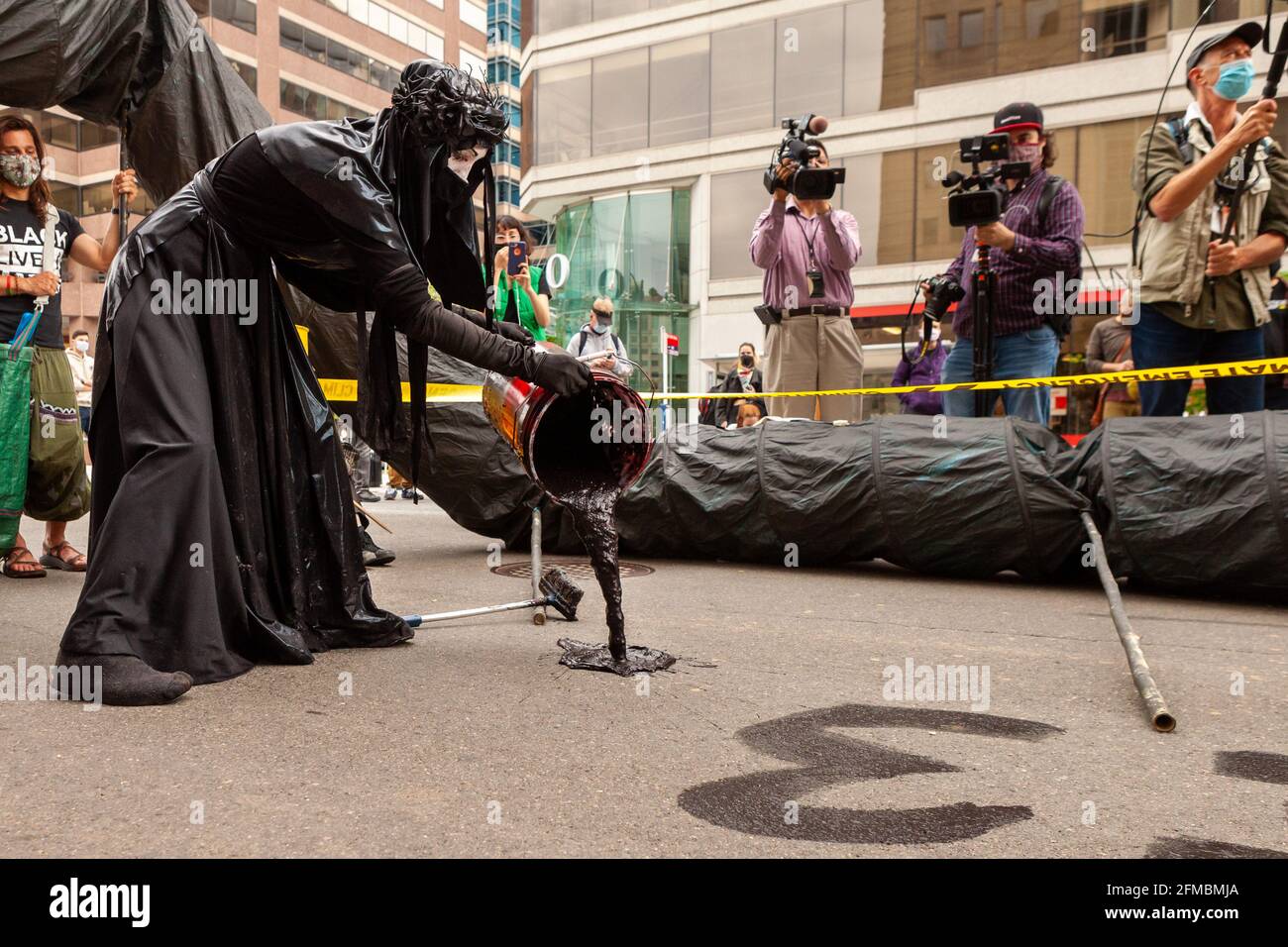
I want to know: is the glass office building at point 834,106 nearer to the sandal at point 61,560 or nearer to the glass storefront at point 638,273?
the glass storefront at point 638,273

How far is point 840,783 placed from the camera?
91.5 inches

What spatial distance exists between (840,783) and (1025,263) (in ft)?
15.2

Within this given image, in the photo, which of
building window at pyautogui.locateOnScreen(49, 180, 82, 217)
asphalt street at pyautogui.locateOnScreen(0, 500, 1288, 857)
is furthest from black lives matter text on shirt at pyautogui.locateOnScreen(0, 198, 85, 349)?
building window at pyautogui.locateOnScreen(49, 180, 82, 217)

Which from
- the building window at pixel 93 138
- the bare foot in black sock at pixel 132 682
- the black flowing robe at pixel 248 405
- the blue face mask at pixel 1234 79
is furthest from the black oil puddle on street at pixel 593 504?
the building window at pixel 93 138

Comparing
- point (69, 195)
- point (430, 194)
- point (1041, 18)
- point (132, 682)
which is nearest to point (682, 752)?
point (132, 682)

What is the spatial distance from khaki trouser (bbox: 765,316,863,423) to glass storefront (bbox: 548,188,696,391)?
1774 centimetres

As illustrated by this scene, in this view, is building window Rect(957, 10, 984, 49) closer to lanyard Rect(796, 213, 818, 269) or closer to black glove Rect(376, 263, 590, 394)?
lanyard Rect(796, 213, 818, 269)

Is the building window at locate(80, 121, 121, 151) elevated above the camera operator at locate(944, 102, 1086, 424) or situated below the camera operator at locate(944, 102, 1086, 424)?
above

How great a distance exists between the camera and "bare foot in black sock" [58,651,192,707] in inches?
110

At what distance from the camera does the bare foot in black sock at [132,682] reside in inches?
110

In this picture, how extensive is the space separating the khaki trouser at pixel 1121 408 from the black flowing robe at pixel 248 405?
6167 mm

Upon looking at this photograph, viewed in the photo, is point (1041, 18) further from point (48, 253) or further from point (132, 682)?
point (132, 682)

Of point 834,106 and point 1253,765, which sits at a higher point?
point 834,106
